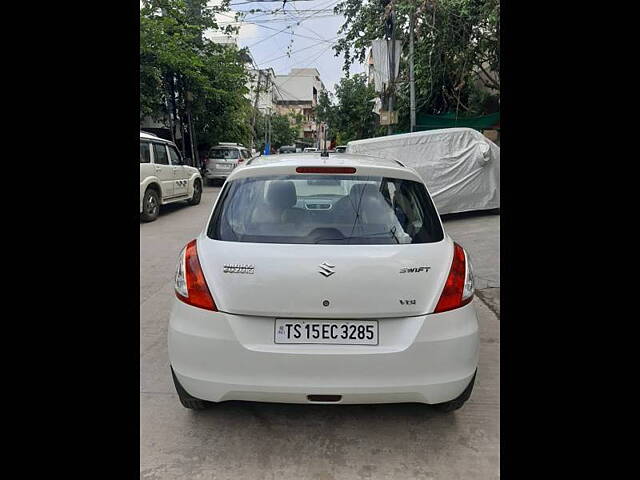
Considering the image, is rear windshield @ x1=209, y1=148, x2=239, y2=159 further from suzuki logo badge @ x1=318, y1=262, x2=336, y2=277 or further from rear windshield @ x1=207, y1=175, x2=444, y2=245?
suzuki logo badge @ x1=318, y1=262, x2=336, y2=277

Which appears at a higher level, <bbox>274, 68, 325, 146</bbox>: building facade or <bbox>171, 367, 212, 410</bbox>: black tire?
<bbox>274, 68, 325, 146</bbox>: building facade

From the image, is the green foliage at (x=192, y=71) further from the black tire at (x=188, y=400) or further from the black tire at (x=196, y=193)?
the black tire at (x=188, y=400)

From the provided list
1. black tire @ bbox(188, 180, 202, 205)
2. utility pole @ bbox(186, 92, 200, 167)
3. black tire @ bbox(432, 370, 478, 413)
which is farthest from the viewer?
utility pole @ bbox(186, 92, 200, 167)

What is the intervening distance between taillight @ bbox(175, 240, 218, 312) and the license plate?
345mm

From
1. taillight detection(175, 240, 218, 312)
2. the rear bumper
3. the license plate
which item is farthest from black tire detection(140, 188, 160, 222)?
the license plate

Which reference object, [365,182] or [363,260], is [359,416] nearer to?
[363,260]

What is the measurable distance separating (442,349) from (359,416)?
2.51 feet

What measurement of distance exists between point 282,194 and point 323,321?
2.88 feet

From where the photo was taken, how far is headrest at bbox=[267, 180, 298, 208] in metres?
2.58

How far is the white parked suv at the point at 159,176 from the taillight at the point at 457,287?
27.8 feet

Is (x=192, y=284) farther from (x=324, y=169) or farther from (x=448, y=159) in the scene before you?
(x=448, y=159)

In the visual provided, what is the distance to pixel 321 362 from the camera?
2.06 metres

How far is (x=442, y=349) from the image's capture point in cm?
212
